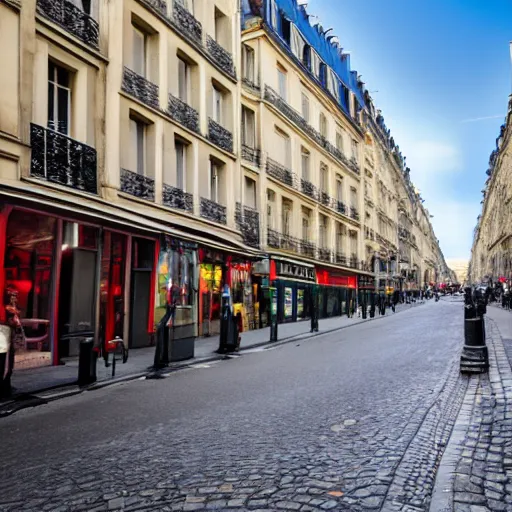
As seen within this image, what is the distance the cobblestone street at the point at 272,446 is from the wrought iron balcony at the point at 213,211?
10955mm

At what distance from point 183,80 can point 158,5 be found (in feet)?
8.65

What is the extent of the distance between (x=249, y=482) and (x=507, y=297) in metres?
39.4

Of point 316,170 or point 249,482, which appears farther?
point 316,170

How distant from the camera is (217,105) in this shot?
2134 cm

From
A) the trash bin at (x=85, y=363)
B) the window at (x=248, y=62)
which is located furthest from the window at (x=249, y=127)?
the trash bin at (x=85, y=363)

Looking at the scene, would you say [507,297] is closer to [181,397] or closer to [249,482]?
[181,397]

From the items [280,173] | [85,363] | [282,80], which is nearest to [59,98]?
[85,363]

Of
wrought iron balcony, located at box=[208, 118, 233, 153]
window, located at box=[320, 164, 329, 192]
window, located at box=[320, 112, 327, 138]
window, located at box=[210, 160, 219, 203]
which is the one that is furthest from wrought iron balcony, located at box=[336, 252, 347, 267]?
window, located at box=[210, 160, 219, 203]

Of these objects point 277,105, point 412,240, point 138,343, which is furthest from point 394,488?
point 412,240

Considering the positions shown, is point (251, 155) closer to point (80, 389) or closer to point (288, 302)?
point (288, 302)

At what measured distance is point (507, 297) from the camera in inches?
1532

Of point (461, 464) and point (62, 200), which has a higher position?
point (62, 200)

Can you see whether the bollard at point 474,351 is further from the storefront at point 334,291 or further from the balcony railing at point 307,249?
the storefront at point 334,291

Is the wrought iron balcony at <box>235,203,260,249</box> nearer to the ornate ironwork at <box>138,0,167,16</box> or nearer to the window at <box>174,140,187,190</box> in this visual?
the window at <box>174,140,187,190</box>
